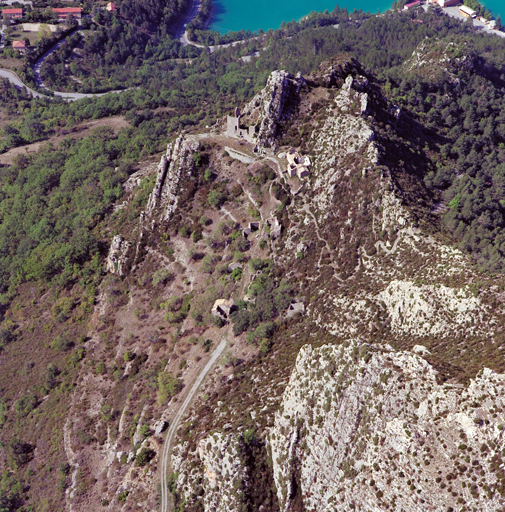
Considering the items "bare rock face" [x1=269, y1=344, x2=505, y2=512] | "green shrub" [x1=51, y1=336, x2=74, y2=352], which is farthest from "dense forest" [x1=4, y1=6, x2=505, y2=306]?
"bare rock face" [x1=269, y1=344, x2=505, y2=512]

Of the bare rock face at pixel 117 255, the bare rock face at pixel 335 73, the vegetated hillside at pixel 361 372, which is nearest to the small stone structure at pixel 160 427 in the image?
the vegetated hillside at pixel 361 372

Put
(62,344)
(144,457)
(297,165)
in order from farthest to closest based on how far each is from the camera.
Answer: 1. (62,344)
2. (297,165)
3. (144,457)

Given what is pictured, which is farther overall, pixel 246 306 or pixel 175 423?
pixel 246 306

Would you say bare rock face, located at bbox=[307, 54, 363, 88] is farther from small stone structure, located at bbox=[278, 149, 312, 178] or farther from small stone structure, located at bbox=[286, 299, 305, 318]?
small stone structure, located at bbox=[286, 299, 305, 318]

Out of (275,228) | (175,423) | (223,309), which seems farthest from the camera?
(275,228)

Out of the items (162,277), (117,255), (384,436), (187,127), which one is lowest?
(117,255)

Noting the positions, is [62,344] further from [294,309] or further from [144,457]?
[294,309]

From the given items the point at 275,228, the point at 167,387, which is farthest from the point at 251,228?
the point at 167,387
